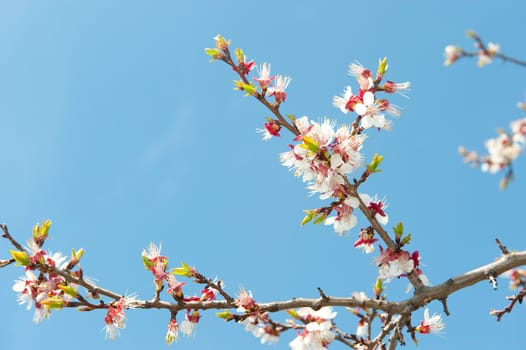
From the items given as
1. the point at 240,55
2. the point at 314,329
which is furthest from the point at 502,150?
the point at 240,55

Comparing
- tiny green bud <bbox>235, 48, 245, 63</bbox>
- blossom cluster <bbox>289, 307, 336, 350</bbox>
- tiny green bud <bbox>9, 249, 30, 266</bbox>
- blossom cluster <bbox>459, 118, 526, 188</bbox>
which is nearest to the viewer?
blossom cluster <bbox>459, 118, 526, 188</bbox>

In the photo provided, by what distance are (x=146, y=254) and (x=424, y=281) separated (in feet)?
6.45

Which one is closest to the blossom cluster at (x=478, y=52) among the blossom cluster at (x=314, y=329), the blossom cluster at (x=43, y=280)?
the blossom cluster at (x=314, y=329)

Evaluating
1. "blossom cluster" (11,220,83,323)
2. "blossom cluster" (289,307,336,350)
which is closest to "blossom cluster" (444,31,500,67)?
"blossom cluster" (289,307,336,350)

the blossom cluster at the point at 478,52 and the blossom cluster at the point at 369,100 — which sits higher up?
the blossom cluster at the point at 369,100

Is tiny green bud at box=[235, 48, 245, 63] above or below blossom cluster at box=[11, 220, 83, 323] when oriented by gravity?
above

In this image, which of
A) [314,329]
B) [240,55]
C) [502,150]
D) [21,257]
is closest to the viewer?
[502,150]

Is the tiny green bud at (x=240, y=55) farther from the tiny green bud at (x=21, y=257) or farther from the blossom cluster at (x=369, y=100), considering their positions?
the tiny green bud at (x=21, y=257)

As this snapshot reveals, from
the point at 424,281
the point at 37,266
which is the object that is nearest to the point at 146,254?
the point at 37,266

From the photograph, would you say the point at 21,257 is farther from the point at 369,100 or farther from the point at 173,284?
the point at 369,100

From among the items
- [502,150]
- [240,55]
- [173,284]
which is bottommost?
[502,150]

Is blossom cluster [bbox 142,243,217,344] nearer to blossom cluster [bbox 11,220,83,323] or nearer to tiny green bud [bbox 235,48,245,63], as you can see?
blossom cluster [bbox 11,220,83,323]

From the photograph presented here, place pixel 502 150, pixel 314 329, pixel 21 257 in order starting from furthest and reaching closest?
pixel 21 257 < pixel 314 329 < pixel 502 150

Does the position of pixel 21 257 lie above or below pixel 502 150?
above
